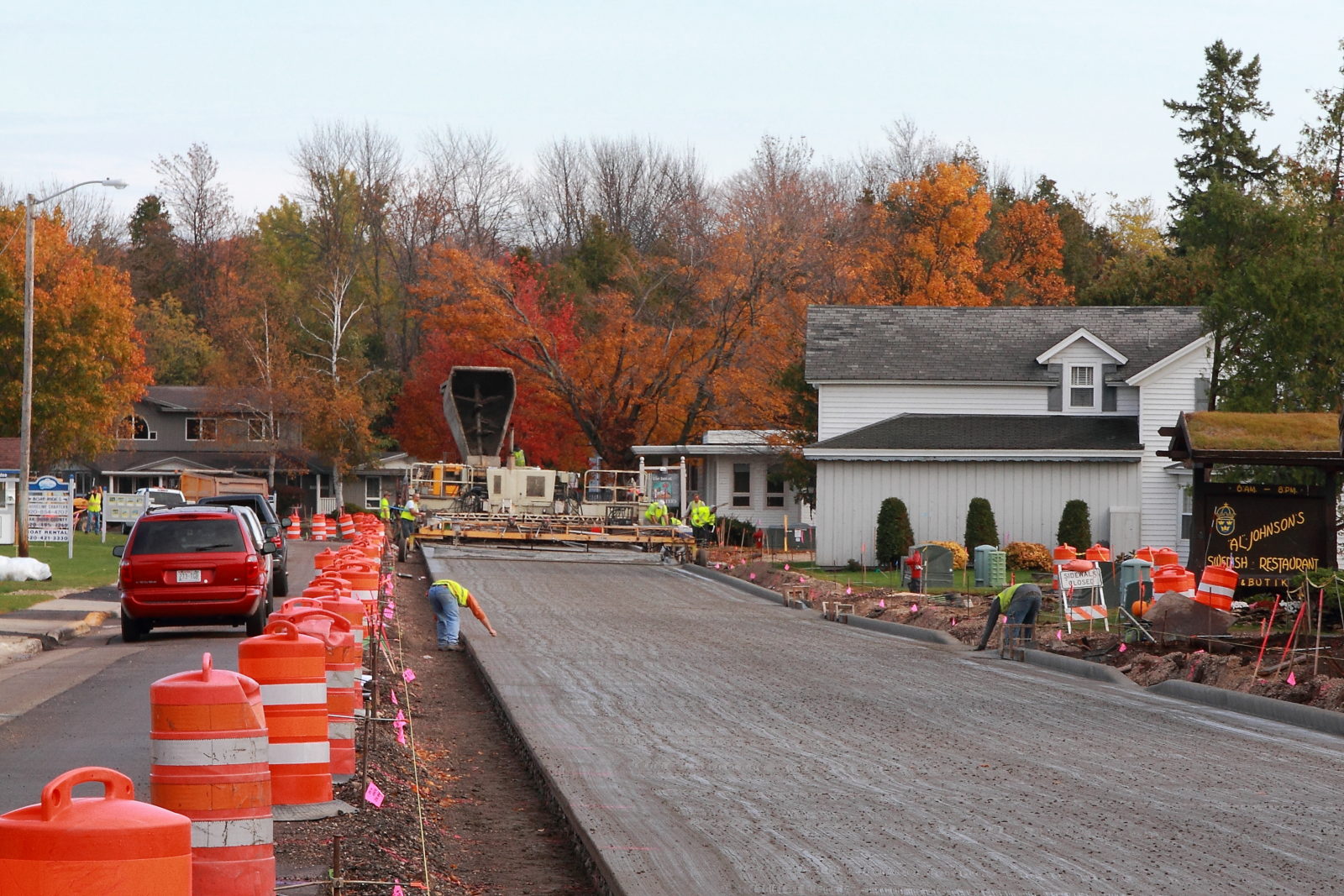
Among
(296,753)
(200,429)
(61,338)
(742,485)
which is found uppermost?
(61,338)

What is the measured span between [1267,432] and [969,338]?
2275cm

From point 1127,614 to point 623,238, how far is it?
67.4 meters

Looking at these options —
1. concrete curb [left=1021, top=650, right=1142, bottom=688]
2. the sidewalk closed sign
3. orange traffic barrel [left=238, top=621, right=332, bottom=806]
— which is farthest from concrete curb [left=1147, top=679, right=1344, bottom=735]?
the sidewalk closed sign

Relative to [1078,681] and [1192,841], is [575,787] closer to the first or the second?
[1192,841]

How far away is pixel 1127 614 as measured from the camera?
22.0 metres

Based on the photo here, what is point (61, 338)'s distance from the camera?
2040 inches

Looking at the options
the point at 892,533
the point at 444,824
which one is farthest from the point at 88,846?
the point at 892,533

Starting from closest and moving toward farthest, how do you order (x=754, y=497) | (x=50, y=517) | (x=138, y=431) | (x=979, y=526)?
(x=50, y=517)
(x=979, y=526)
(x=754, y=497)
(x=138, y=431)

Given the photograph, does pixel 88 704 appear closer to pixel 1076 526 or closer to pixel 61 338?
pixel 1076 526

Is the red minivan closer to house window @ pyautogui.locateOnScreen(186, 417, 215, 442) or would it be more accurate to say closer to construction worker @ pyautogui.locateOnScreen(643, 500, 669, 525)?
construction worker @ pyautogui.locateOnScreen(643, 500, 669, 525)

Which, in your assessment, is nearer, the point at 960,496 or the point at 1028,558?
the point at 1028,558

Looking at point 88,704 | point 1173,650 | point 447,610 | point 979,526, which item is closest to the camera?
point 88,704

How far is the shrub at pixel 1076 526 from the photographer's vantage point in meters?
40.9

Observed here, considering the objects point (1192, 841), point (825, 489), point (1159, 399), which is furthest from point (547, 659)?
point (1159, 399)
